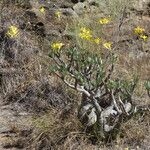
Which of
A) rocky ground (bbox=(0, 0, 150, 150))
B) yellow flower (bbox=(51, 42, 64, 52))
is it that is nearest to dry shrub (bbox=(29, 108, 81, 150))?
rocky ground (bbox=(0, 0, 150, 150))

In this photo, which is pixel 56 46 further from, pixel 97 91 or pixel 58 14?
pixel 58 14

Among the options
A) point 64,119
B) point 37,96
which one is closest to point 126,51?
point 37,96

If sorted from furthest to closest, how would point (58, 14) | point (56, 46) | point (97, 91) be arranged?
point (58, 14), point (97, 91), point (56, 46)

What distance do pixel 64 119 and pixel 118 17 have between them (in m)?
2.74

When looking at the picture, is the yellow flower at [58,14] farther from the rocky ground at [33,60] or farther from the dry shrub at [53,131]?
the dry shrub at [53,131]

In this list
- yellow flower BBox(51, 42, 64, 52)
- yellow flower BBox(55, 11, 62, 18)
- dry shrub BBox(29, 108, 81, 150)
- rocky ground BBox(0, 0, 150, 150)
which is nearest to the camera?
yellow flower BBox(51, 42, 64, 52)

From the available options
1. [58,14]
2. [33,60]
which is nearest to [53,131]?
[33,60]

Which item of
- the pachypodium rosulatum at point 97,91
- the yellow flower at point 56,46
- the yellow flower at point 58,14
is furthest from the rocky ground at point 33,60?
the yellow flower at point 56,46

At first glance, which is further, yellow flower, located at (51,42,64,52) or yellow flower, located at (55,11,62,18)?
yellow flower, located at (55,11,62,18)

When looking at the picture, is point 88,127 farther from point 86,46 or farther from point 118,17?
point 118,17

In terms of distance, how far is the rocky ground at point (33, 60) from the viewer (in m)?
5.95

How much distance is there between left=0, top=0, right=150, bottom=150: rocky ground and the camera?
5.95 meters

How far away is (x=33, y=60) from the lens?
6.96 m

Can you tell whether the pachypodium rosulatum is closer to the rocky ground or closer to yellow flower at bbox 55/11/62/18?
the rocky ground
